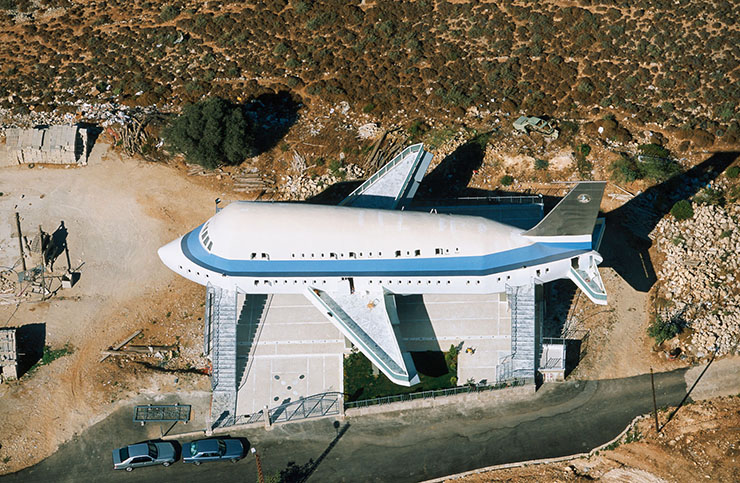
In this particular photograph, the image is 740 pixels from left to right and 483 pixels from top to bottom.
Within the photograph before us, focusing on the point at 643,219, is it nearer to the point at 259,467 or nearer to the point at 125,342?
the point at 259,467

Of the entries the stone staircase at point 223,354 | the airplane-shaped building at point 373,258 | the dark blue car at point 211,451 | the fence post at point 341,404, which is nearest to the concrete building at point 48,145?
the airplane-shaped building at point 373,258

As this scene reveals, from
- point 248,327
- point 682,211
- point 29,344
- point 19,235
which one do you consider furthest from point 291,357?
point 682,211

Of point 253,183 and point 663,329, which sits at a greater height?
point 253,183

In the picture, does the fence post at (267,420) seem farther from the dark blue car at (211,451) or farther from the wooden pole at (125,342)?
the wooden pole at (125,342)

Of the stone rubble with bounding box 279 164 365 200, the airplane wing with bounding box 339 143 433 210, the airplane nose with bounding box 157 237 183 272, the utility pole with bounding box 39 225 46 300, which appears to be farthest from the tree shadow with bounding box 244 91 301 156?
the utility pole with bounding box 39 225 46 300

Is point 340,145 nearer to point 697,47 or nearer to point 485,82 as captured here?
point 485,82

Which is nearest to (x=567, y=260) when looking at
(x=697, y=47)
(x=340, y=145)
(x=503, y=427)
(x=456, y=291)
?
(x=456, y=291)
